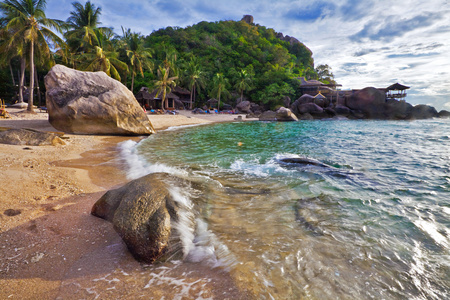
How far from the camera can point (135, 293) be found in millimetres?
2051

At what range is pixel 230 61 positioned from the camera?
50.1 metres

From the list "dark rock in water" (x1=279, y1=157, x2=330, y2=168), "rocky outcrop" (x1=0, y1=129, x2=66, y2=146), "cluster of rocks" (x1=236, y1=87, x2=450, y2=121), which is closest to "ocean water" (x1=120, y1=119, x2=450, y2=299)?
"dark rock in water" (x1=279, y1=157, x2=330, y2=168)

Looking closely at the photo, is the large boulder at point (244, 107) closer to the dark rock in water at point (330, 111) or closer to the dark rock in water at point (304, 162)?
the dark rock in water at point (330, 111)

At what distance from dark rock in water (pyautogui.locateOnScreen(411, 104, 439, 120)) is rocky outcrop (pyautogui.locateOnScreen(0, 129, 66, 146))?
172 ft

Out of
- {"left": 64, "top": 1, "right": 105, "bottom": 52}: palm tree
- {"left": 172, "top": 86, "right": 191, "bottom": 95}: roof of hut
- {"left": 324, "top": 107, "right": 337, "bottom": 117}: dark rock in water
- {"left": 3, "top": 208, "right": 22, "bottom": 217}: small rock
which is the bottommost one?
{"left": 3, "top": 208, "right": 22, "bottom": 217}: small rock

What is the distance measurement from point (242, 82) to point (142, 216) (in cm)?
4288

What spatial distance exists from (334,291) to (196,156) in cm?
667

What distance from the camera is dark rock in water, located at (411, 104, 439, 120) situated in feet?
131

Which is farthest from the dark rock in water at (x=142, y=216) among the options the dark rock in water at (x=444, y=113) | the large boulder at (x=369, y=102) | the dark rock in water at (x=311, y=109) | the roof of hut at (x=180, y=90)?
the dark rock in water at (x=444, y=113)

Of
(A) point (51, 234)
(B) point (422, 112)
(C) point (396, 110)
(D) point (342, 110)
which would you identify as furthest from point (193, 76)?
(B) point (422, 112)

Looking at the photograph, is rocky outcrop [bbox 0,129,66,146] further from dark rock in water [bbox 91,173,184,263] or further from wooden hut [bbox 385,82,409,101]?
wooden hut [bbox 385,82,409,101]

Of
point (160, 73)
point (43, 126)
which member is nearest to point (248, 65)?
Answer: point (160, 73)

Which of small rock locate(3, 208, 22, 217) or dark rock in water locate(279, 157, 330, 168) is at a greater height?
dark rock in water locate(279, 157, 330, 168)

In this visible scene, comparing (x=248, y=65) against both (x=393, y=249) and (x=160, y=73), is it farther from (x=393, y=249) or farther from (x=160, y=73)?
(x=393, y=249)
